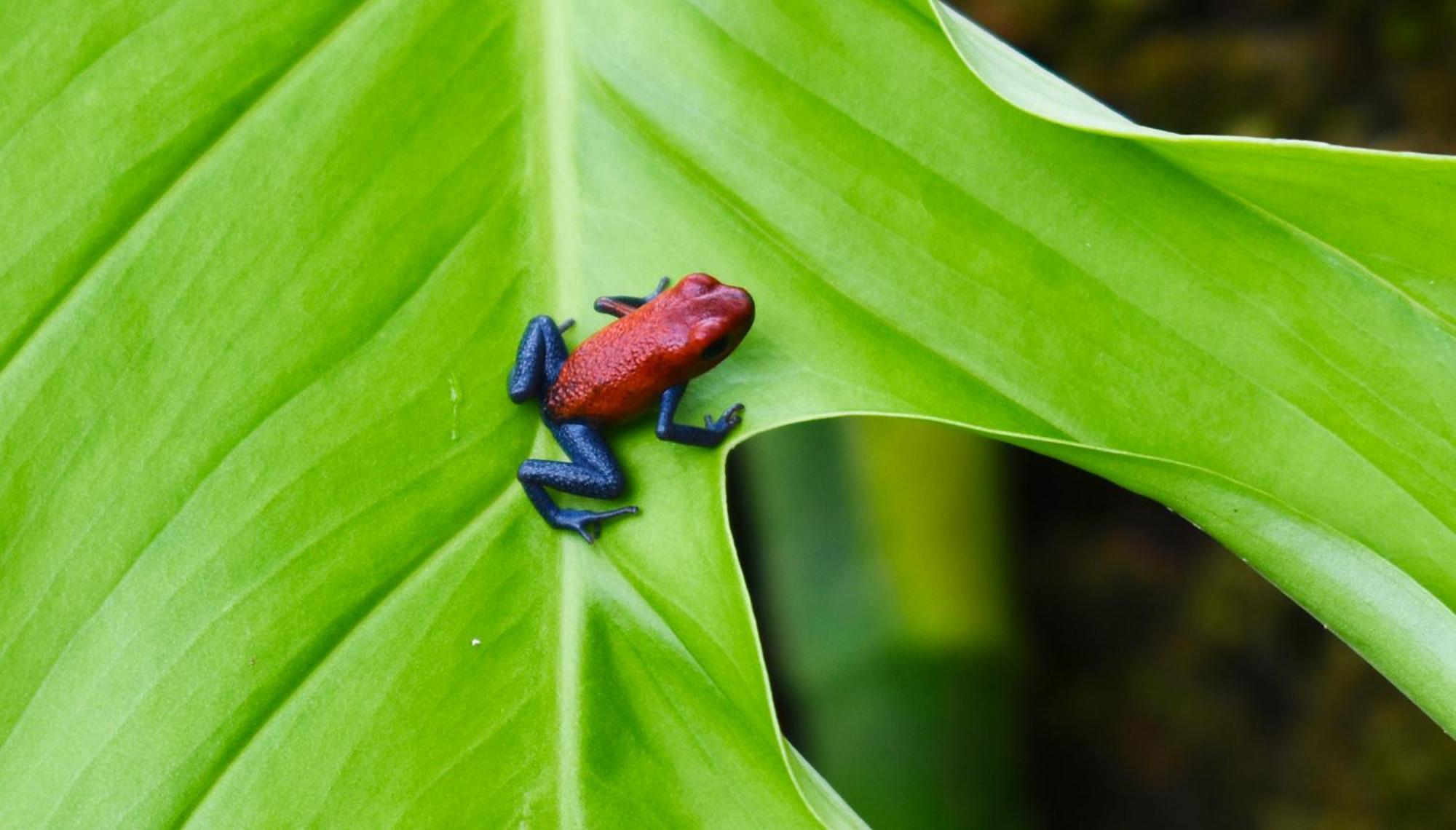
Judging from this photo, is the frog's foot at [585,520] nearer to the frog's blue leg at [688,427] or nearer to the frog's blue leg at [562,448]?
the frog's blue leg at [562,448]

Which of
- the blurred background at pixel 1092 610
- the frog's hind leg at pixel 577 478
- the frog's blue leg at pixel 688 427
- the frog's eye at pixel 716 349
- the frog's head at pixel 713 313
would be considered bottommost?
the blurred background at pixel 1092 610

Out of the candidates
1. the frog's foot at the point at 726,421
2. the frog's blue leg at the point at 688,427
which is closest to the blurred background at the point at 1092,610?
the frog's blue leg at the point at 688,427

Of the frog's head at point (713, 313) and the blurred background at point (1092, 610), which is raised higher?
the frog's head at point (713, 313)

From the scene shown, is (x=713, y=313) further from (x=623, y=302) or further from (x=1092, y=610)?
(x=1092, y=610)

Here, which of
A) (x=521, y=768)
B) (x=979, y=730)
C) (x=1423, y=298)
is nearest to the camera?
(x=1423, y=298)

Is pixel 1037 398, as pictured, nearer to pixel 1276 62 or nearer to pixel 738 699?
pixel 738 699

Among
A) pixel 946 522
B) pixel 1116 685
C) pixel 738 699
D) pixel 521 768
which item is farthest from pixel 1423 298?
pixel 1116 685

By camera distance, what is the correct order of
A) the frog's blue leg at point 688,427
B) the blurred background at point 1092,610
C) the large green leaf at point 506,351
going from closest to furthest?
the large green leaf at point 506,351 → the frog's blue leg at point 688,427 → the blurred background at point 1092,610

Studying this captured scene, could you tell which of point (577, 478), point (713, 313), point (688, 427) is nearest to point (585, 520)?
point (577, 478)
